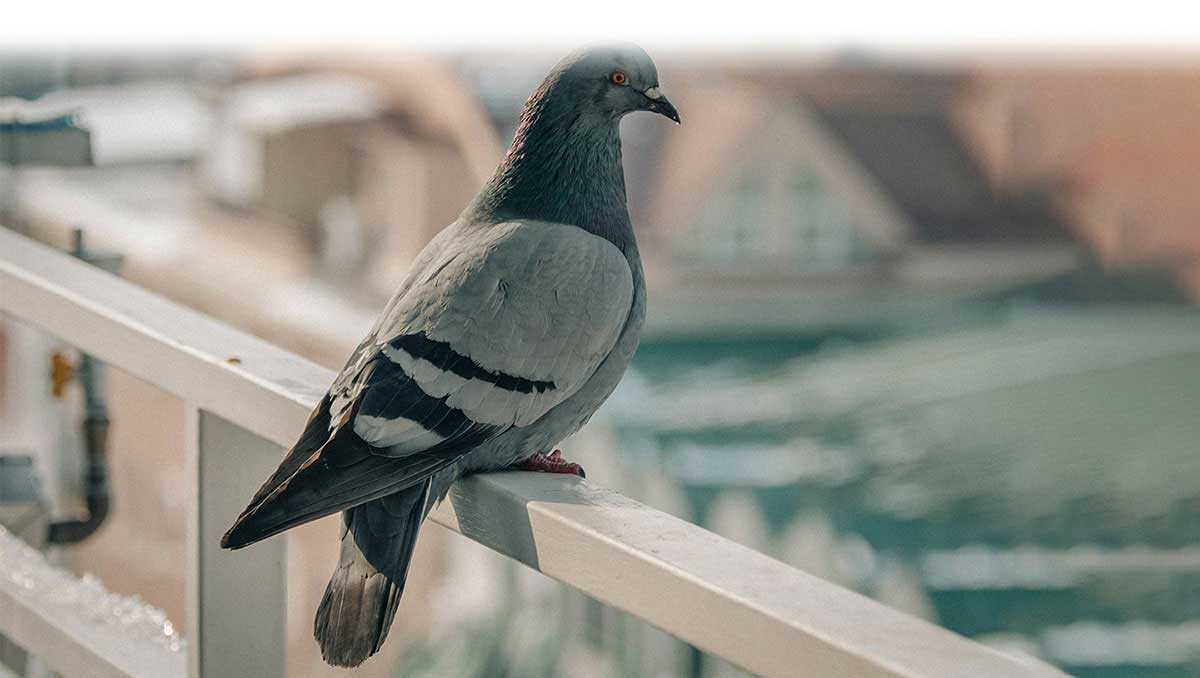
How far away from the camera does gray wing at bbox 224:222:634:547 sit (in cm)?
60

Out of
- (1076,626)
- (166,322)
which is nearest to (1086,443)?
(1076,626)

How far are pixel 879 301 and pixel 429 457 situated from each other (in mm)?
11490

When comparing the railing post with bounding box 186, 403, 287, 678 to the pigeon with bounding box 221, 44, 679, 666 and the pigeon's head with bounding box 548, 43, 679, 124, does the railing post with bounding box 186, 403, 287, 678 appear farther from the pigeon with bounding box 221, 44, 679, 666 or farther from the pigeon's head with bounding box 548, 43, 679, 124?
the pigeon's head with bounding box 548, 43, 679, 124

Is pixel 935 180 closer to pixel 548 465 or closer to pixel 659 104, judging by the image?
pixel 659 104

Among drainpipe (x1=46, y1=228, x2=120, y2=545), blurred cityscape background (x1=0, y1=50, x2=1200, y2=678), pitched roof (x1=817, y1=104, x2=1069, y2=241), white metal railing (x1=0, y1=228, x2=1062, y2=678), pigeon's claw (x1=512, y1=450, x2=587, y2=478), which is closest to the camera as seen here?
white metal railing (x1=0, y1=228, x2=1062, y2=678)

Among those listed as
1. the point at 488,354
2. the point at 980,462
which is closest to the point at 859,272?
the point at 980,462

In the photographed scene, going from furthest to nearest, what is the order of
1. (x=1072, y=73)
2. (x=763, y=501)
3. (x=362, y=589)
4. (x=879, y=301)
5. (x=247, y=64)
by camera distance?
(x=1072, y=73), (x=879, y=301), (x=247, y=64), (x=763, y=501), (x=362, y=589)

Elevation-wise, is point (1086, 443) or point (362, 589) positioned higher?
point (362, 589)

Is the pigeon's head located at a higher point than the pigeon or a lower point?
higher

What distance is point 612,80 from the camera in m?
0.79

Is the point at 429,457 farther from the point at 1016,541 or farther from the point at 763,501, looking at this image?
the point at 1016,541

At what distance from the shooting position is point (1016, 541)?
10109mm

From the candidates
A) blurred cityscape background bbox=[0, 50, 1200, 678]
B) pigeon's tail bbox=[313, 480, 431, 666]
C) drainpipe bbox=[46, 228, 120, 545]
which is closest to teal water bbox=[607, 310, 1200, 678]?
blurred cityscape background bbox=[0, 50, 1200, 678]

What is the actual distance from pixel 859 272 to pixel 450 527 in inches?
446
